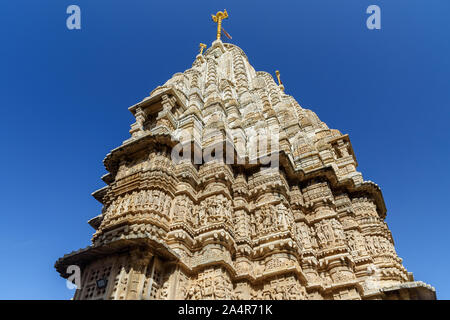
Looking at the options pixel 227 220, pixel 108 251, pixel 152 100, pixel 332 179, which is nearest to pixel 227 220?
pixel 227 220

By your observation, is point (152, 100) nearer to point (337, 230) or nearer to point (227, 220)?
point (227, 220)

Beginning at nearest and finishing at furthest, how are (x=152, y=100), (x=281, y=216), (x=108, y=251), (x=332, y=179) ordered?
(x=108, y=251) → (x=281, y=216) → (x=332, y=179) → (x=152, y=100)

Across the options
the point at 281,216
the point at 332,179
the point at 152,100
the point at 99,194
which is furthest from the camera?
the point at 152,100

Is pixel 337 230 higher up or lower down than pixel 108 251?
higher up

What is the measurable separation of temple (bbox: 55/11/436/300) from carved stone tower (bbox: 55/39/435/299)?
0.04 metres

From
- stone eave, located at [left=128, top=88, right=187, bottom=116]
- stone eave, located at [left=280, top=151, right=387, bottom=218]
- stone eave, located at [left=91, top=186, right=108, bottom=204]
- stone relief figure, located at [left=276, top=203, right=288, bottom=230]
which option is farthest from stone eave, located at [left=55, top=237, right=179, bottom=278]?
stone eave, located at [left=128, top=88, right=187, bottom=116]

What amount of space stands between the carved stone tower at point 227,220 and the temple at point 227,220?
0.12ft

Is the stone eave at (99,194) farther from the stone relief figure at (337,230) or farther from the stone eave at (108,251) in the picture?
the stone relief figure at (337,230)

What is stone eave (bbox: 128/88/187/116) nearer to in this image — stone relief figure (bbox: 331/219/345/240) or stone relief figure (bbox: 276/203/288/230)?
stone relief figure (bbox: 276/203/288/230)

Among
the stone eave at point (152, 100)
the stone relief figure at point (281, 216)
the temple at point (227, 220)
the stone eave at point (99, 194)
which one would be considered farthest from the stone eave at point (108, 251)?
the stone eave at point (152, 100)

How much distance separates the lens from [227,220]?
8906 millimetres

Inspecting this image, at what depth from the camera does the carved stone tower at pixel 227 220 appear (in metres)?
7.22
